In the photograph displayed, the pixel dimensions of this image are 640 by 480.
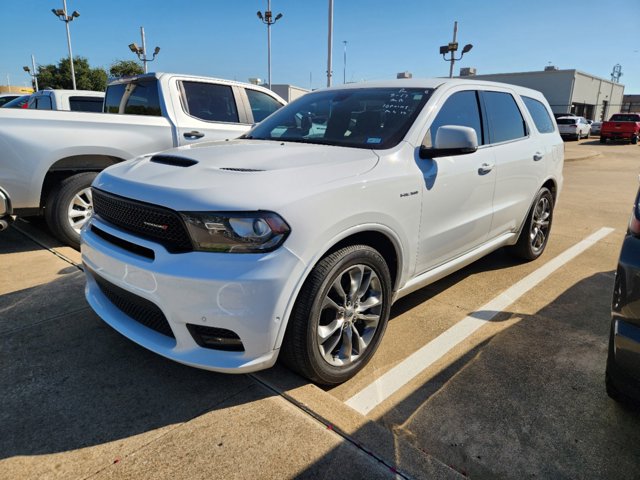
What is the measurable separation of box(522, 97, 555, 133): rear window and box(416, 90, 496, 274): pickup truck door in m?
1.30

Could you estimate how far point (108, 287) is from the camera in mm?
2551

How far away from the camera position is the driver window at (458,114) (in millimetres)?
3125

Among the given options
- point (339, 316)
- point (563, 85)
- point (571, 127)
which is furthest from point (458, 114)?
point (563, 85)

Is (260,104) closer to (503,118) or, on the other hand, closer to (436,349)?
(503,118)

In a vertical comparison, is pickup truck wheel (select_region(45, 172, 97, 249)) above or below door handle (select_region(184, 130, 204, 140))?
below

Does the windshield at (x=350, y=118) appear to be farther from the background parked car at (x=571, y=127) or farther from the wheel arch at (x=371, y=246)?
the background parked car at (x=571, y=127)

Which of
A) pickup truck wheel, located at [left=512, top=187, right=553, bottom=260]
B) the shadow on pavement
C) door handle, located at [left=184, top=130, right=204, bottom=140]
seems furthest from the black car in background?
door handle, located at [left=184, top=130, right=204, bottom=140]

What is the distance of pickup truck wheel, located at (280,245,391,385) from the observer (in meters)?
2.28

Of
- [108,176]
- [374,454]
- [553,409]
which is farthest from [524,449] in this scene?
[108,176]

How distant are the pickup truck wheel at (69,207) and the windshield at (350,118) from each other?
215 centimetres

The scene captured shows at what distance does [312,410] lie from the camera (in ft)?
7.50

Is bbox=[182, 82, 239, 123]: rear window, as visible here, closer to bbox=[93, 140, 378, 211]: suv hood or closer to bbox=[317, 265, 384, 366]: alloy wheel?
bbox=[93, 140, 378, 211]: suv hood

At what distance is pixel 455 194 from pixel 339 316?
136 cm

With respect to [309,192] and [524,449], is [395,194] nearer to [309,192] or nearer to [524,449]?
[309,192]
